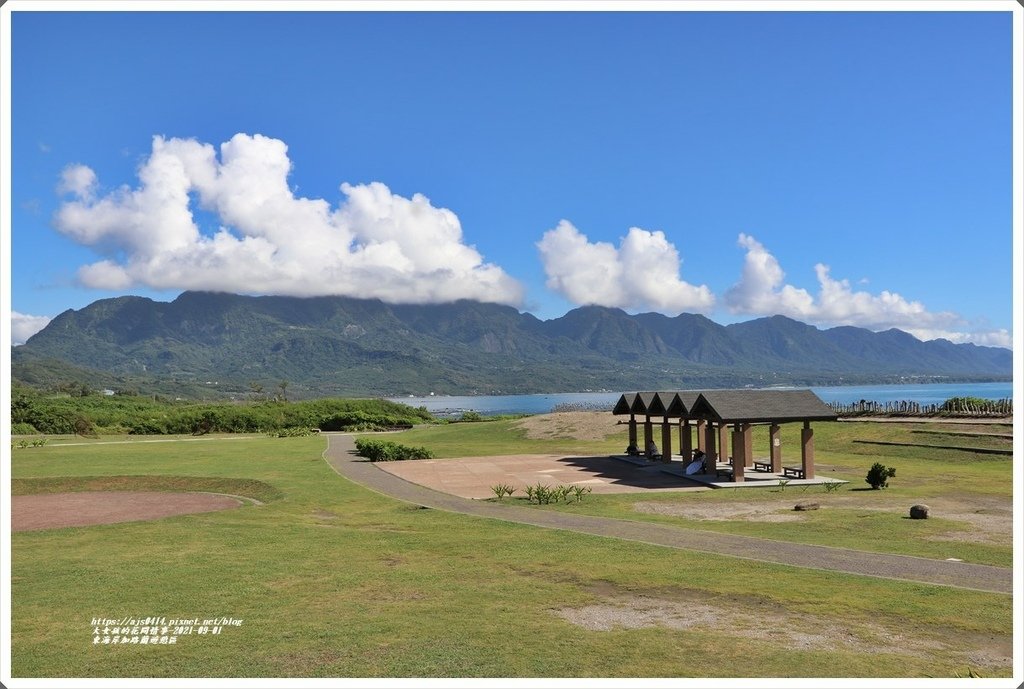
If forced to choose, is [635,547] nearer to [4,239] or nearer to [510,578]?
[510,578]

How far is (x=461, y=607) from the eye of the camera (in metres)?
14.5

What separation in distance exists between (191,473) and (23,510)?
10.7 meters

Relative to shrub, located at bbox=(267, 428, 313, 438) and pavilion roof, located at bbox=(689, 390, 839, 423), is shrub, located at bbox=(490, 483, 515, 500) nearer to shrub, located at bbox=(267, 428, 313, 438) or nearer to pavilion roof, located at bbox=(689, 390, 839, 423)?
pavilion roof, located at bbox=(689, 390, 839, 423)

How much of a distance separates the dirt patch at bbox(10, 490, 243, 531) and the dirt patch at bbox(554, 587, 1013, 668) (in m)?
19.5

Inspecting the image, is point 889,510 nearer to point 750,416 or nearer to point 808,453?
point 808,453

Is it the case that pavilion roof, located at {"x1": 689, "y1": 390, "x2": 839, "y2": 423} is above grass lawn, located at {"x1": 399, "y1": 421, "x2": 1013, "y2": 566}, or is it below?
above

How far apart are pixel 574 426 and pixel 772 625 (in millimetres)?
54618

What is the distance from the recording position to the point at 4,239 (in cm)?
1118

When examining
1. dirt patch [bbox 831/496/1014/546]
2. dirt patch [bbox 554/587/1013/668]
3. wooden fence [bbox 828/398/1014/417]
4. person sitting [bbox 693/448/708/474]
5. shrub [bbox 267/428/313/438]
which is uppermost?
wooden fence [bbox 828/398/1014/417]

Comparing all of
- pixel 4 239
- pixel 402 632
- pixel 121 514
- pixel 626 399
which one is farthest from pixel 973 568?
pixel 626 399

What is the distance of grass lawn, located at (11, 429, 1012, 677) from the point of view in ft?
37.9

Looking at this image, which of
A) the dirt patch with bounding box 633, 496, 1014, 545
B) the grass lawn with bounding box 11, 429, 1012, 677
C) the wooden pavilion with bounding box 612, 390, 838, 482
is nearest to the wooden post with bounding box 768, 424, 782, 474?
the wooden pavilion with bounding box 612, 390, 838, 482

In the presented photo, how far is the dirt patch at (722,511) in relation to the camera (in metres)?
25.7

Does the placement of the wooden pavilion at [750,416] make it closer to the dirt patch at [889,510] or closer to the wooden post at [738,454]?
the wooden post at [738,454]
